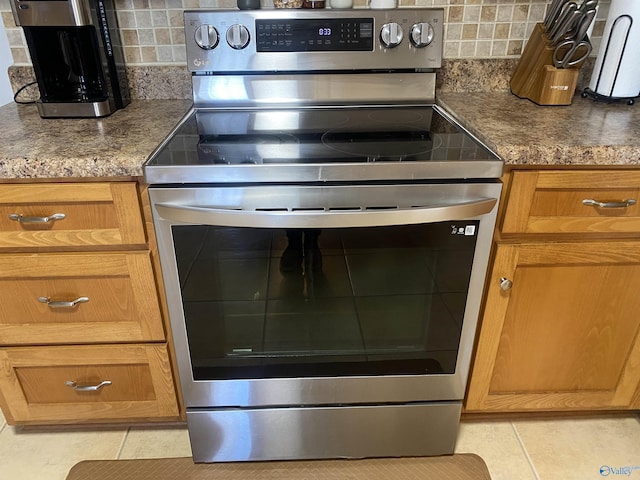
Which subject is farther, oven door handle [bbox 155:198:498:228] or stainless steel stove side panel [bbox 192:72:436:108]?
stainless steel stove side panel [bbox 192:72:436:108]

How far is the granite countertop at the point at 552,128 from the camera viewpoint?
107cm

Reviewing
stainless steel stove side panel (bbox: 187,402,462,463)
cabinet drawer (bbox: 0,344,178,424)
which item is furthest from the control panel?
stainless steel stove side panel (bbox: 187,402,462,463)

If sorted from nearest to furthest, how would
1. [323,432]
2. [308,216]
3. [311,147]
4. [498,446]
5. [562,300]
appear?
[308,216]
[311,147]
[562,300]
[323,432]
[498,446]

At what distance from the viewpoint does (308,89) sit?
57.8 inches

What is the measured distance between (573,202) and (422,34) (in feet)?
2.11

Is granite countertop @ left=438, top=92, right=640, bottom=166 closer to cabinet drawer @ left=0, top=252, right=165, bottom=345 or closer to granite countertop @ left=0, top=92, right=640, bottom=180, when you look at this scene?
granite countertop @ left=0, top=92, right=640, bottom=180

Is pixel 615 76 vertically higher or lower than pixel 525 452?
higher

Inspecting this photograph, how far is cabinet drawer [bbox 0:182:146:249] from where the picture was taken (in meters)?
1.06

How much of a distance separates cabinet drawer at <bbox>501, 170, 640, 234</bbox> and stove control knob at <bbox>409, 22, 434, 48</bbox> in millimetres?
553

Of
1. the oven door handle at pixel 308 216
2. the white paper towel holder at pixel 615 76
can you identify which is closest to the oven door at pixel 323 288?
the oven door handle at pixel 308 216

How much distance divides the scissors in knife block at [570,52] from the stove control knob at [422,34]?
0.34m

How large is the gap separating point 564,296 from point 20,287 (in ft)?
4.41

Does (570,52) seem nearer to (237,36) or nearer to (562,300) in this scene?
(562,300)

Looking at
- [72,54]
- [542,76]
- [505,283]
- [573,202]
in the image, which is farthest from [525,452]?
[72,54]
